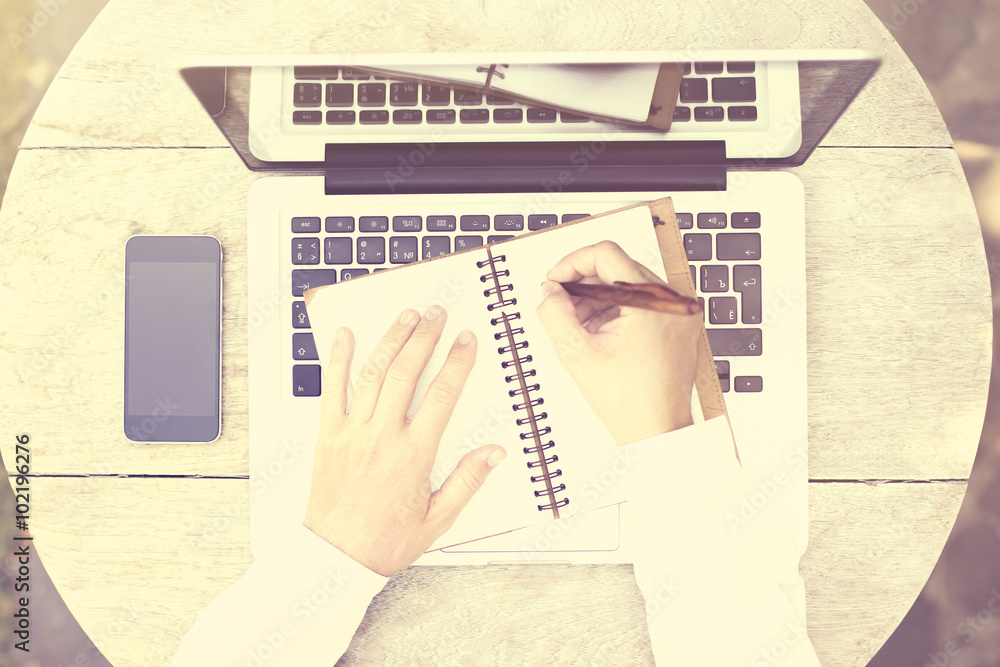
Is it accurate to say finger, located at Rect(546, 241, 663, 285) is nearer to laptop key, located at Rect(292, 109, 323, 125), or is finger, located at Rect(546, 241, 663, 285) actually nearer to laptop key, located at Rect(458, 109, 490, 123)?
laptop key, located at Rect(458, 109, 490, 123)

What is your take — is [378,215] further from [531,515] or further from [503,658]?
[503,658]

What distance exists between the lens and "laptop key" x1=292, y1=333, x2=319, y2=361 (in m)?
0.74

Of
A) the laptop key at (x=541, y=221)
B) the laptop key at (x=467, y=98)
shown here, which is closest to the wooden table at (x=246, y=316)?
the laptop key at (x=467, y=98)

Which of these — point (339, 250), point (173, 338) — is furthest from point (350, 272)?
point (173, 338)

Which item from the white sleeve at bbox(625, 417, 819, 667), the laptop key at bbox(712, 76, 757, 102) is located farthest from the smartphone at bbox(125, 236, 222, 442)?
the laptop key at bbox(712, 76, 757, 102)

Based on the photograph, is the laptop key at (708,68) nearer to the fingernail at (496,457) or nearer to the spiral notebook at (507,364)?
the spiral notebook at (507,364)

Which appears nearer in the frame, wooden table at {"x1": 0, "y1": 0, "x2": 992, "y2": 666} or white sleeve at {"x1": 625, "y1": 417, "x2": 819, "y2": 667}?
white sleeve at {"x1": 625, "y1": 417, "x2": 819, "y2": 667}

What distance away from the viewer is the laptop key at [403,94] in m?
0.73

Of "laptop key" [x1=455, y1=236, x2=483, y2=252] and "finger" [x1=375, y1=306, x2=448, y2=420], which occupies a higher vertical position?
"laptop key" [x1=455, y1=236, x2=483, y2=252]

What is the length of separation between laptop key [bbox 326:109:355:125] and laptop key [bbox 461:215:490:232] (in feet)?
0.55

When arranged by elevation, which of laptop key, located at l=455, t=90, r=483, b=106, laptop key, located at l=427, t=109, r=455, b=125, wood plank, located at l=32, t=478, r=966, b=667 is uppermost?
laptop key, located at l=455, t=90, r=483, b=106

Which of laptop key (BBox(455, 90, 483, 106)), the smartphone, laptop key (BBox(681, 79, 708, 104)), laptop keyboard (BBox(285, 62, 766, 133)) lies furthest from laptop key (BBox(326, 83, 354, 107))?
laptop key (BBox(681, 79, 708, 104))

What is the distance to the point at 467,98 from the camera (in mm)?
732

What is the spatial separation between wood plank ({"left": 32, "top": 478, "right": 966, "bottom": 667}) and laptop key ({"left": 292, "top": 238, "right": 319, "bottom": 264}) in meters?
0.28
